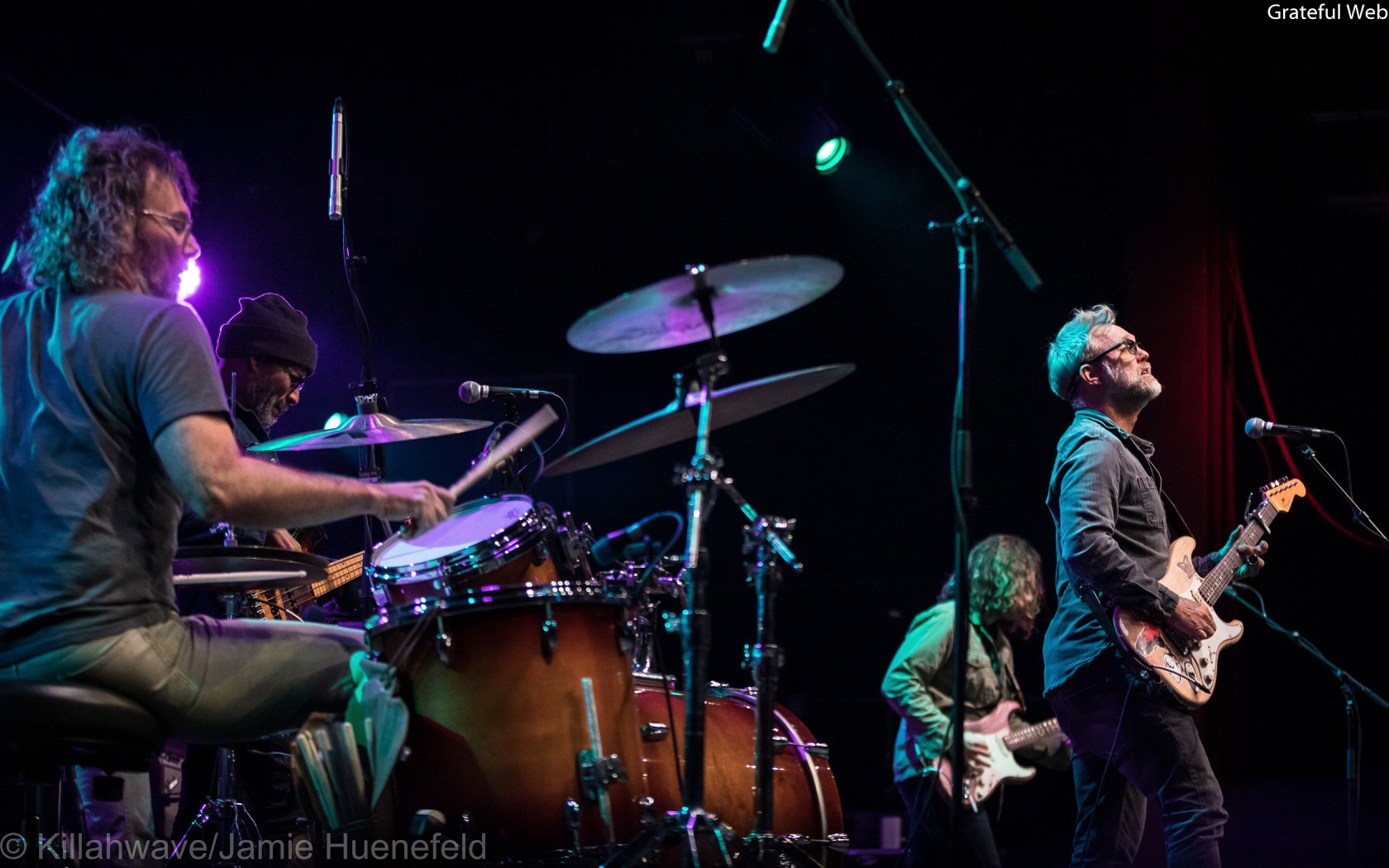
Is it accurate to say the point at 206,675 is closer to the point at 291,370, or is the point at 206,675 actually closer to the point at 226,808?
the point at 226,808

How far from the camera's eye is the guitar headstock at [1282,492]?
450 centimetres

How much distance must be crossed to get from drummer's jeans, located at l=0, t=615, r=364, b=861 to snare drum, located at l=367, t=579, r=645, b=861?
0.29 meters

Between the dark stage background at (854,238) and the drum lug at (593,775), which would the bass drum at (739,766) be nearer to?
the drum lug at (593,775)

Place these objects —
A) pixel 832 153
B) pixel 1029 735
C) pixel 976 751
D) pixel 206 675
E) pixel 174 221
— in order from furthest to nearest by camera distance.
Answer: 1. pixel 832 153
2. pixel 1029 735
3. pixel 976 751
4. pixel 174 221
5. pixel 206 675

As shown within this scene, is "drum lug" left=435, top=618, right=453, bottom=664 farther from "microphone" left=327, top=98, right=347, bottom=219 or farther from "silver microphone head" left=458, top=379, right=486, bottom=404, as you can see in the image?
"microphone" left=327, top=98, right=347, bottom=219

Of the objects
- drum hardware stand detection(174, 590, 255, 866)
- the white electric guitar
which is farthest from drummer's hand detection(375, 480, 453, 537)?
the white electric guitar

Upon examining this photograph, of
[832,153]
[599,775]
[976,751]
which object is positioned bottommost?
[976,751]

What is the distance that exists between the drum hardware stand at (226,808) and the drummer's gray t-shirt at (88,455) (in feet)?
4.92

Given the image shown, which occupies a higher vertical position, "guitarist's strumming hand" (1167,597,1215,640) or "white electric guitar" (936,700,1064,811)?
"guitarist's strumming hand" (1167,597,1215,640)

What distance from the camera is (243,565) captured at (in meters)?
3.13

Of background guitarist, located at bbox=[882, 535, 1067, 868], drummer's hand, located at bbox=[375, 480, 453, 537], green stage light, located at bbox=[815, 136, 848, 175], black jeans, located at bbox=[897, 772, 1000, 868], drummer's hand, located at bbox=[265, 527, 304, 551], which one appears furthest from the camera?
green stage light, located at bbox=[815, 136, 848, 175]

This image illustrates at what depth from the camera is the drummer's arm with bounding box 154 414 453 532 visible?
7.45 ft

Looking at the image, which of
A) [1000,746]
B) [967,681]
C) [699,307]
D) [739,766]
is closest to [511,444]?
[699,307]

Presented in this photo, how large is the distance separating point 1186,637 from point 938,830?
2.10m
